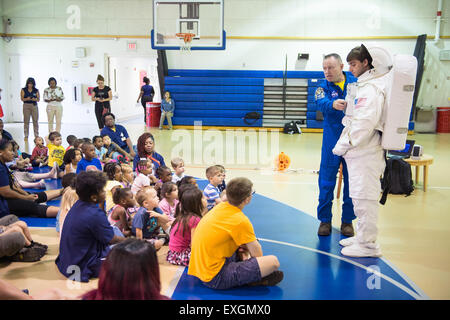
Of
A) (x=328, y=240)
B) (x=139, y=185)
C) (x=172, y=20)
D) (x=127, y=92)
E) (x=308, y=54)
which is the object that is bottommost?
(x=328, y=240)

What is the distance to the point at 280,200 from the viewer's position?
6281 millimetres

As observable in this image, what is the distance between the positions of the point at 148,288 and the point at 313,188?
5.61m

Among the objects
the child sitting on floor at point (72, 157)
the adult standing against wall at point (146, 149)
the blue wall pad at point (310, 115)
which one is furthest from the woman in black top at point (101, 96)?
the blue wall pad at point (310, 115)

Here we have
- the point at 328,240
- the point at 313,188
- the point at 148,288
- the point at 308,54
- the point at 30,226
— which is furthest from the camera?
the point at 308,54

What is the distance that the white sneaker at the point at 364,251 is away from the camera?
4184mm

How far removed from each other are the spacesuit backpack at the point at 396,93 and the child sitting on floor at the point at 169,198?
7.46ft

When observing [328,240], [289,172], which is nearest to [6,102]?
[289,172]

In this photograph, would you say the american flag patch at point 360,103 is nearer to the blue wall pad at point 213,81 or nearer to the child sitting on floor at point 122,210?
the child sitting on floor at point 122,210

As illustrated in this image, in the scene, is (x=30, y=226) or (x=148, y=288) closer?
(x=148, y=288)

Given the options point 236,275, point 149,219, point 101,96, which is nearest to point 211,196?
point 149,219

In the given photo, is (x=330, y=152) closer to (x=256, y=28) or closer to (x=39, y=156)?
(x=39, y=156)

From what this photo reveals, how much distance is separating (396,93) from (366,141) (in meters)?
0.52

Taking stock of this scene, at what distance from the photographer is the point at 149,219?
14.3 ft

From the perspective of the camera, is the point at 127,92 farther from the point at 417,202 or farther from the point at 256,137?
the point at 417,202
